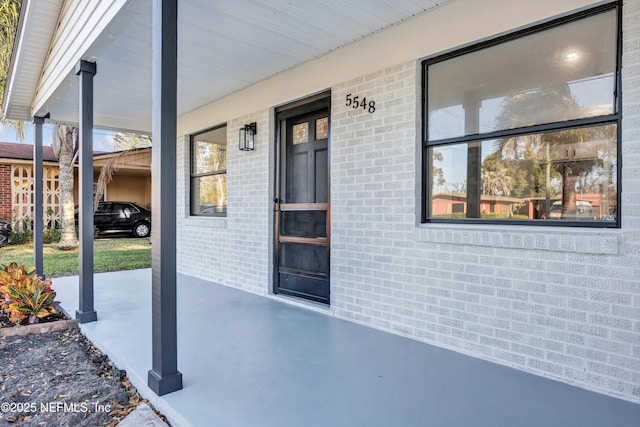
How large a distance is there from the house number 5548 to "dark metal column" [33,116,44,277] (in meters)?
4.41

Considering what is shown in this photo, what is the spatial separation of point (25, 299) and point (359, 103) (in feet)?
12.1

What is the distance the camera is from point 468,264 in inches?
111

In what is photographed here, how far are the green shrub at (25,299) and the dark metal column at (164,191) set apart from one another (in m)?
2.33

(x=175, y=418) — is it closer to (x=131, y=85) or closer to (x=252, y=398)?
(x=252, y=398)

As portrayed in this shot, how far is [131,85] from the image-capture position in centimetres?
477

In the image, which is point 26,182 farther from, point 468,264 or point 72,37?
point 468,264

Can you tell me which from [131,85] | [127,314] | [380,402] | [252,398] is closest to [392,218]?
[380,402]

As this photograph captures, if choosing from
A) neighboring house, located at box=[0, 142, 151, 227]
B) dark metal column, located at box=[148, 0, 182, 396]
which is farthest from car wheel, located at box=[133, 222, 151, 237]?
dark metal column, located at box=[148, 0, 182, 396]

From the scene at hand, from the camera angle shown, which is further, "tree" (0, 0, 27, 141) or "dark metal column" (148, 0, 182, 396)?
"tree" (0, 0, 27, 141)

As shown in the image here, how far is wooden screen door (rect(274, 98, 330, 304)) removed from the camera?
406 cm

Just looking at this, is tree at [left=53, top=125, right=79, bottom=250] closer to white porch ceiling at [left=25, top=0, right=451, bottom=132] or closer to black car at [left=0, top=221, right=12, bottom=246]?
black car at [left=0, top=221, right=12, bottom=246]

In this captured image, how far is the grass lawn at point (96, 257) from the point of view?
7.05 metres

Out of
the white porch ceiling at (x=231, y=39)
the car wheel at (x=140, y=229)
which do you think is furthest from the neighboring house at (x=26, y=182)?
the white porch ceiling at (x=231, y=39)

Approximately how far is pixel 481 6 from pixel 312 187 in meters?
2.24
